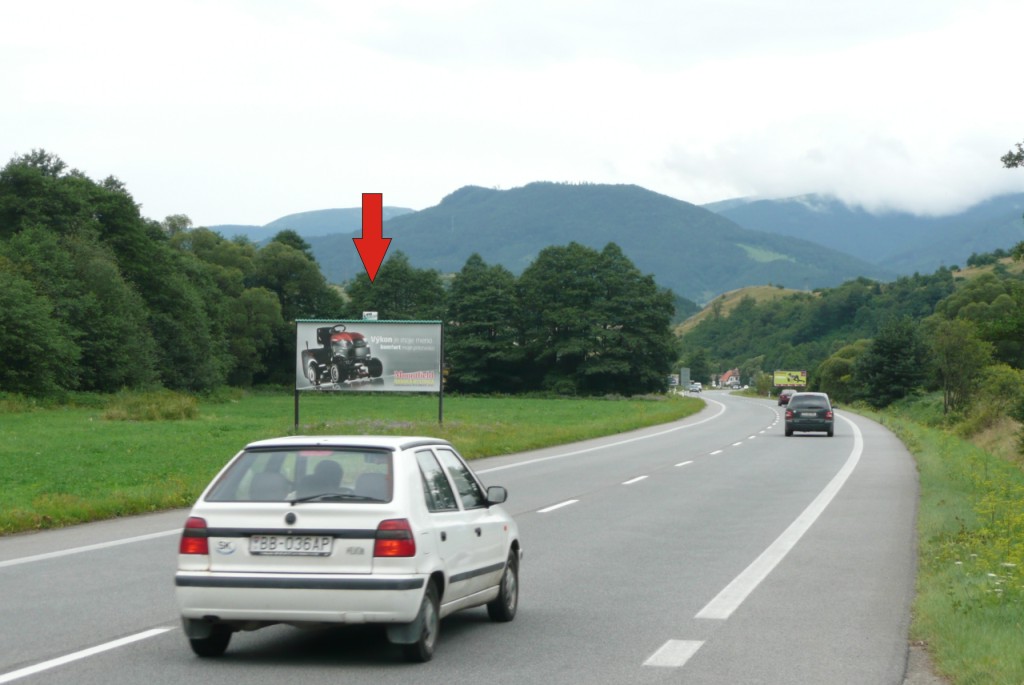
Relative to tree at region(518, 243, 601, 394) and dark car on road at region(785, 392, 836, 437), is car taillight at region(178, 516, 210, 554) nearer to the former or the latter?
dark car on road at region(785, 392, 836, 437)

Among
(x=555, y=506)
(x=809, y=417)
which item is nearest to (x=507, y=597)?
(x=555, y=506)

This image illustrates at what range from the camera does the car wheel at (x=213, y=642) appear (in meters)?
7.79

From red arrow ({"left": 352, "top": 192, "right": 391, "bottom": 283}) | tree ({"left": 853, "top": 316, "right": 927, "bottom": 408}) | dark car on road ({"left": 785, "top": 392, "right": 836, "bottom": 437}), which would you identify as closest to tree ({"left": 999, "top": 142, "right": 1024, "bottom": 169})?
red arrow ({"left": 352, "top": 192, "right": 391, "bottom": 283})

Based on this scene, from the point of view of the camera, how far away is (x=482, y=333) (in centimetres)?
11288

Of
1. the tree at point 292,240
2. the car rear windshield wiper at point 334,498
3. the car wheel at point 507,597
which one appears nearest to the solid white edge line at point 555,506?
the car wheel at point 507,597

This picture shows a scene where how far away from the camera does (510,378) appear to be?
113562mm

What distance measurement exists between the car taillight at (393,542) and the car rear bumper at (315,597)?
0.13 metres

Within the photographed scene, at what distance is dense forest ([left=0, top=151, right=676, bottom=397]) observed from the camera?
65.2 metres

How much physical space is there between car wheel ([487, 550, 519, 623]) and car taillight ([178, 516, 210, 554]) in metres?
2.31

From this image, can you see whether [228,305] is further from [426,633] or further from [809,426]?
[426,633]

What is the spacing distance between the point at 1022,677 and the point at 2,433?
34.4 m

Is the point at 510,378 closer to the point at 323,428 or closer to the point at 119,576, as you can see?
the point at 323,428

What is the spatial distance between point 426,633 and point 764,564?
18.9 ft

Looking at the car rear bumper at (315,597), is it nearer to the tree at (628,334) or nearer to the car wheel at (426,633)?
the car wheel at (426,633)
